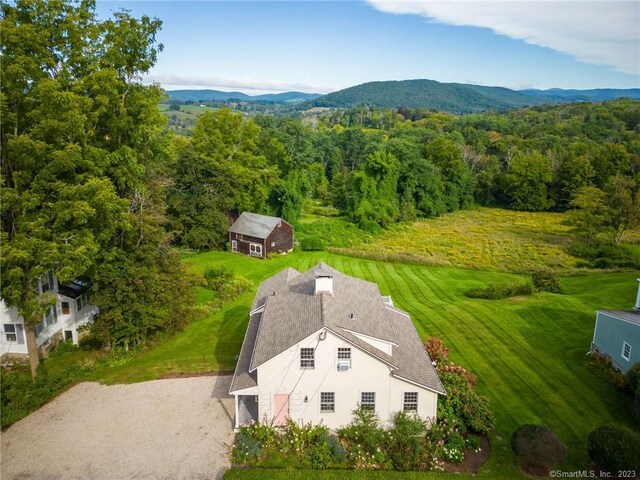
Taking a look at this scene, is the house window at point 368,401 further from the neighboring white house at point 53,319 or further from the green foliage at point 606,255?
the green foliage at point 606,255

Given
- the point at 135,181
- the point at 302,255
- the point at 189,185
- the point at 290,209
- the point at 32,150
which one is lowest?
the point at 302,255

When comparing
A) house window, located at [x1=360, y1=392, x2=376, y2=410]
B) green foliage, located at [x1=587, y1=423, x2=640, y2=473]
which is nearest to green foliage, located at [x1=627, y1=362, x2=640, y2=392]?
green foliage, located at [x1=587, y1=423, x2=640, y2=473]

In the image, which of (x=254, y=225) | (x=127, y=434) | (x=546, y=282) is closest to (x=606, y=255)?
(x=546, y=282)

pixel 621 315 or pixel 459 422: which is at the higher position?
pixel 621 315

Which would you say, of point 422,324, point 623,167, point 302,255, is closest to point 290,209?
point 302,255

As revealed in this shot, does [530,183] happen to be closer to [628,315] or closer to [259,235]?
[259,235]

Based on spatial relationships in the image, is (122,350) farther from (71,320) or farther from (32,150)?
(32,150)

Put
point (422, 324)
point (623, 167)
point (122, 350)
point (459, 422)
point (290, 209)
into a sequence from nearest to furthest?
point (459, 422), point (122, 350), point (422, 324), point (290, 209), point (623, 167)
